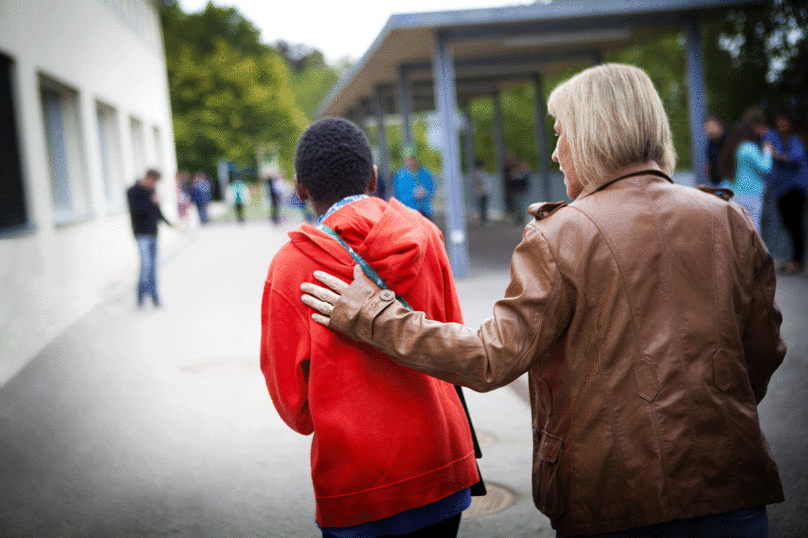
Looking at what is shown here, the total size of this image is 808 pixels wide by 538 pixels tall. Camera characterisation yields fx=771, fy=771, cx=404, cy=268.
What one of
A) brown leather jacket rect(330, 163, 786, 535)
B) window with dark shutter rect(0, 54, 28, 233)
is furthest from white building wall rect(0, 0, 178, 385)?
brown leather jacket rect(330, 163, 786, 535)

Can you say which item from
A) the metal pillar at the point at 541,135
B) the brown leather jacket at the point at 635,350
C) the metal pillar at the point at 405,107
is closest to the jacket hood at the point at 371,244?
the brown leather jacket at the point at 635,350

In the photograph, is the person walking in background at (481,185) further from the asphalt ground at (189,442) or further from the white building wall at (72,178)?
the asphalt ground at (189,442)

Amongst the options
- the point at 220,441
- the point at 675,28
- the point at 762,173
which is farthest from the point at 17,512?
the point at 675,28

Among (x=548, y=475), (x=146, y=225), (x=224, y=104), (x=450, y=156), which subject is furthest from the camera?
(x=224, y=104)

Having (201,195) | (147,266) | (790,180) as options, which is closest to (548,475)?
(790,180)

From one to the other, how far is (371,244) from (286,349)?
0.37 metres

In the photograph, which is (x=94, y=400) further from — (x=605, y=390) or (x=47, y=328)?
(x=605, y=390)

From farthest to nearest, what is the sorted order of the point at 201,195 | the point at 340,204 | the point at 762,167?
the point at 201,195, the point at 762,167, the point at 340,204

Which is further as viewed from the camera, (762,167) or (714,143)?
(714,143)

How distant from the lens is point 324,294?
1.98 m

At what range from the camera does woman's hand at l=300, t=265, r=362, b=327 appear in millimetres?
1972

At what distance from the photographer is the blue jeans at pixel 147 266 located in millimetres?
11359

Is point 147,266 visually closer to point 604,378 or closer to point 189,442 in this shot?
point 189,442

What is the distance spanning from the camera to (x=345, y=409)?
203cm
